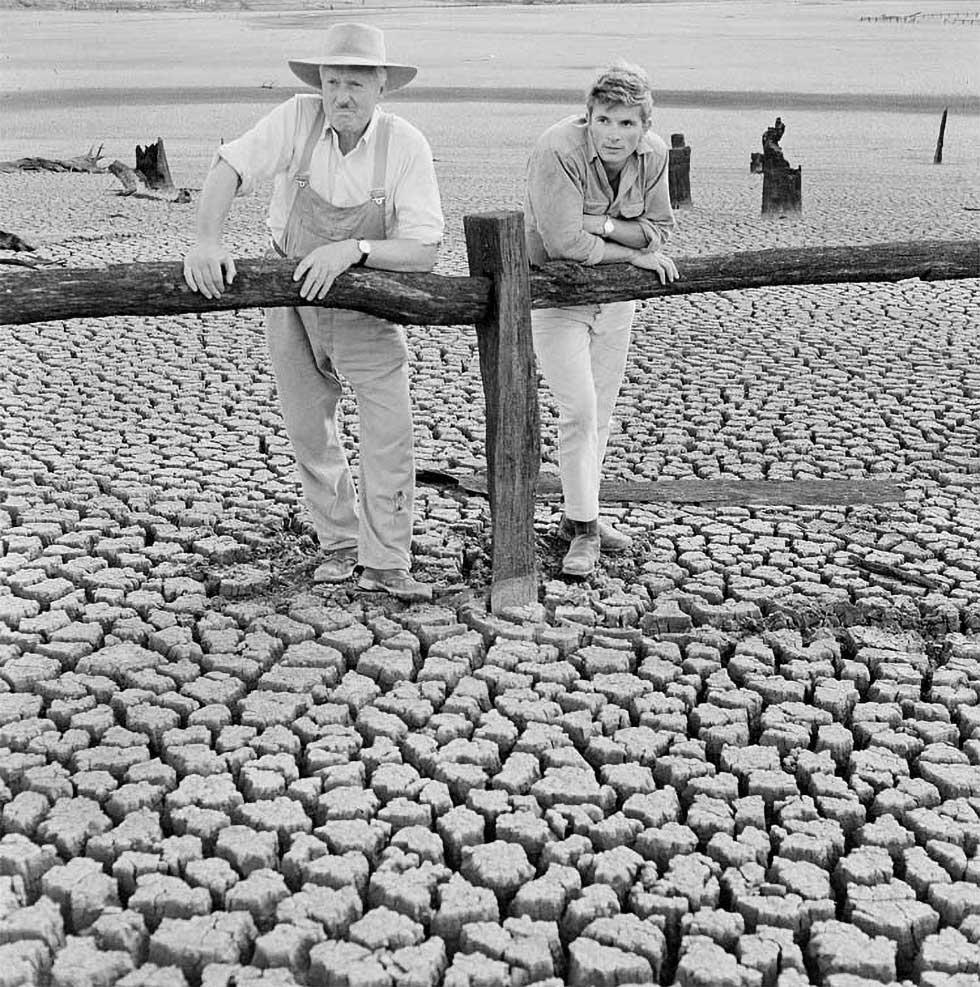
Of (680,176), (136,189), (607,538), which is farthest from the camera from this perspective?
(136,189)

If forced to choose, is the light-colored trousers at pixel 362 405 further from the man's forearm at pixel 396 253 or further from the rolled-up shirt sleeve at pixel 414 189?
the rolled-up shirt sleeve at pixel 414 189

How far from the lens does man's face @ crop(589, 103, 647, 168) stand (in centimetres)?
499

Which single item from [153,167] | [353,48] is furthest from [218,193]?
[153,167]

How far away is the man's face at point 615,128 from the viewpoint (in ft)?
16.4

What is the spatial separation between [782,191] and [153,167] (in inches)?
283

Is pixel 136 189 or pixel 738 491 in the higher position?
pixel 738 491

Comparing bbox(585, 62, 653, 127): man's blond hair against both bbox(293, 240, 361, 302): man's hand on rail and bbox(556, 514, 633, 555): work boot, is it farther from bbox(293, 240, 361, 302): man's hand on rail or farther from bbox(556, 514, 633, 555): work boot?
bbox(556, 514, 633, 555): work boot

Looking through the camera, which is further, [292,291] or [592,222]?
[592,222]

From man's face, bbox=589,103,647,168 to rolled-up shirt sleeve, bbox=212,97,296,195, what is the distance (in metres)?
0.96

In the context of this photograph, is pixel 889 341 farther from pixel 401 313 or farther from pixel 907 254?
pixel 401 313

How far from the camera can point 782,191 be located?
1598 cm

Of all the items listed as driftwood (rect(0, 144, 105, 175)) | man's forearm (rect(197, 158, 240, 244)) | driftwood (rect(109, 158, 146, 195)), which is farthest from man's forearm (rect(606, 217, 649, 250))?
driftwood (rect(0, 144, 105, 175))

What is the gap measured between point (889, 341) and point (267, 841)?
275 inches

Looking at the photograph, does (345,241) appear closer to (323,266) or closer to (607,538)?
(323,266)
